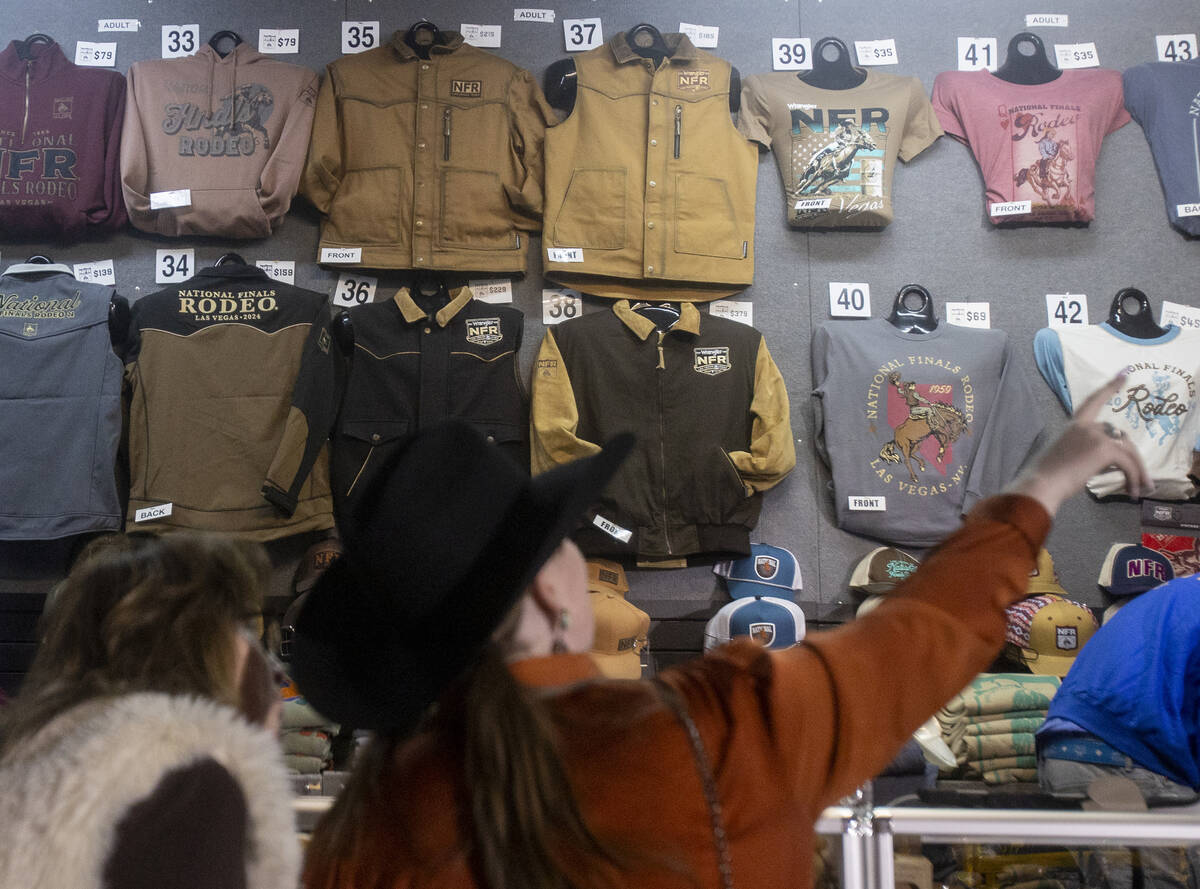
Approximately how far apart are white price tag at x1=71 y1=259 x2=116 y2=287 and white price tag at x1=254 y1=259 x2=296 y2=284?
57cm

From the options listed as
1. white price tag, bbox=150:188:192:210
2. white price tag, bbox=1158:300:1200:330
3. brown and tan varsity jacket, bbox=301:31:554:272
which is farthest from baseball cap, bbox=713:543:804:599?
white price tag, bbox=150:188:192:210

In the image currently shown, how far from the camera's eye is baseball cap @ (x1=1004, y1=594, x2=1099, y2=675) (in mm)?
3479

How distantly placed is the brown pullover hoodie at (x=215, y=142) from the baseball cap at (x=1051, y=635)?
121 inches

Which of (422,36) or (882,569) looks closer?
(882,569)

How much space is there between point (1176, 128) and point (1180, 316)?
756mm

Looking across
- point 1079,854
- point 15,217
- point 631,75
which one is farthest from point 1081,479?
point 15,217

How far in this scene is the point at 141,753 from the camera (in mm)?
969

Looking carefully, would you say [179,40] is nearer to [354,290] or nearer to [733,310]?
[354,290]

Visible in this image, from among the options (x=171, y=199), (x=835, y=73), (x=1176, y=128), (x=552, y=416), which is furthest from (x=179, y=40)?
(x=1176, y=128)

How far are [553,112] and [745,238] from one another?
92 cm

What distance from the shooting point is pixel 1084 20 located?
4.23m

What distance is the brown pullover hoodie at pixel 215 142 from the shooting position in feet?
12.3

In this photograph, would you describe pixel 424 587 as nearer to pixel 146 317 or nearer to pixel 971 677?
pixel 971 677

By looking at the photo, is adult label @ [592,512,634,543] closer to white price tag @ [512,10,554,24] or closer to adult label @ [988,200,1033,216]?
adult label @ [988,200,1033,216]
